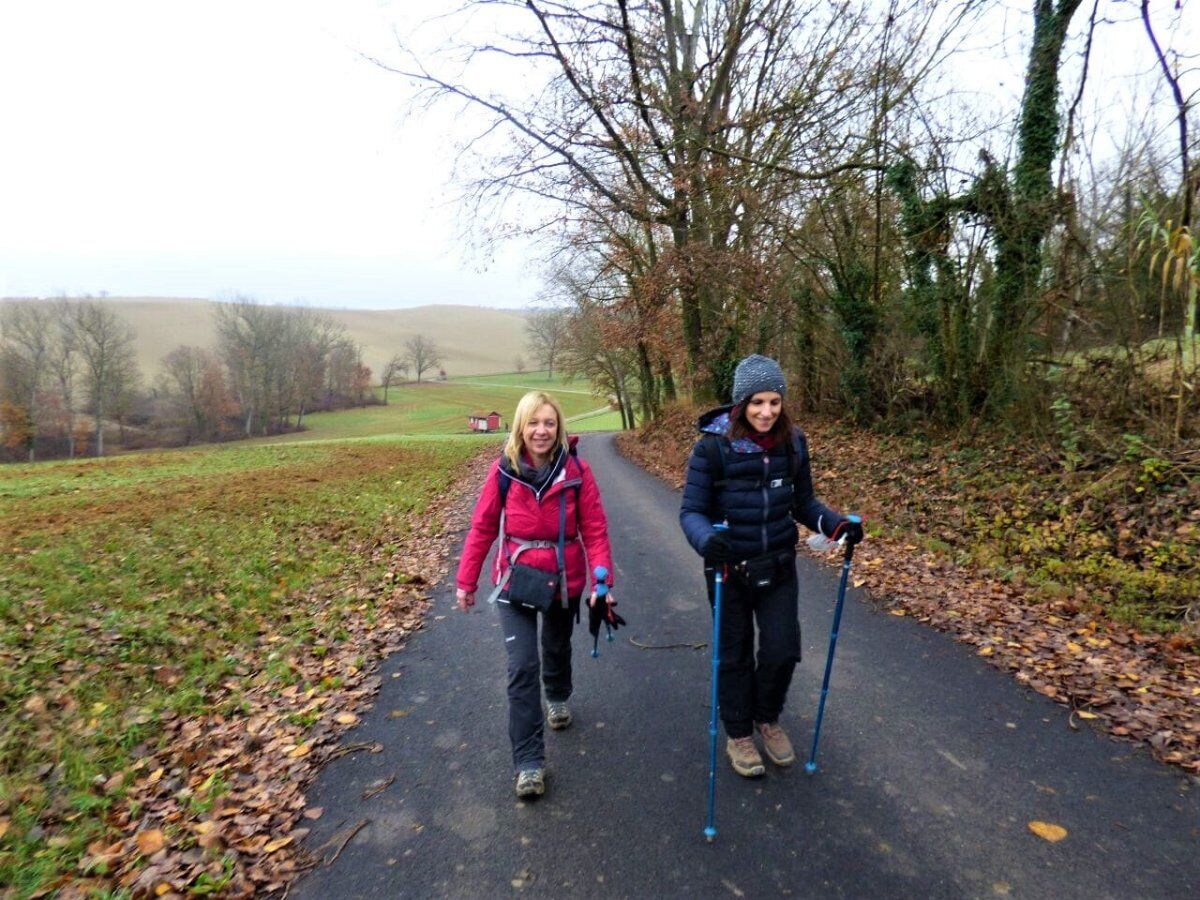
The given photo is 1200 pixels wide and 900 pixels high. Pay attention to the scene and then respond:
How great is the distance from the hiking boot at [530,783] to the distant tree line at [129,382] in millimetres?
65353

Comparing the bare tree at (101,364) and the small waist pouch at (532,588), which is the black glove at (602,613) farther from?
the bare tree at (101,364)

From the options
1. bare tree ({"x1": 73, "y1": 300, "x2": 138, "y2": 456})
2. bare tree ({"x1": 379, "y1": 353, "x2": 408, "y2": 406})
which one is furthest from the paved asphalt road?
bare tree ({"x1": 379, "y1": 353, "x2": 408, "y2": 406})

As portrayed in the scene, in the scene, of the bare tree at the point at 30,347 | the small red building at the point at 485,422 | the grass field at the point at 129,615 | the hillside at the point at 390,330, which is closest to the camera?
the grass field at the point at 129,615

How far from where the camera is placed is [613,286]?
27859 millimetres

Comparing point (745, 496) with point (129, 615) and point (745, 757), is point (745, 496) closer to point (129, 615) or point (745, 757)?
point (745, 757)

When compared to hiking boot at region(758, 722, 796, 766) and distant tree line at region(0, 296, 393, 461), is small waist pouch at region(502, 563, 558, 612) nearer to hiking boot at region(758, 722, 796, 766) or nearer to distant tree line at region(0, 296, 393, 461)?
hiking boot at region(758, 722, 796, 766)

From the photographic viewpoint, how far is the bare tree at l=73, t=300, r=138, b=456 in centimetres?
5484

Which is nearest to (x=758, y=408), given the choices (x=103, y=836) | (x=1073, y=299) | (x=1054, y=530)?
(x=103, y=836)

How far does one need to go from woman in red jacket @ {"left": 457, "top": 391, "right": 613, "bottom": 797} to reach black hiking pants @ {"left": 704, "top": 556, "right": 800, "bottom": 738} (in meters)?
0.77

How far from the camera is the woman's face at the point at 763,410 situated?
336 centimetres

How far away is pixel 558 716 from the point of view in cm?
415

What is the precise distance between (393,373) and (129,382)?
4240 centimetres

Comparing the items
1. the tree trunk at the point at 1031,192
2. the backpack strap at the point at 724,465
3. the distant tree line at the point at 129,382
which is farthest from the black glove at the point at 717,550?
the distant tree line at the point at 129,382

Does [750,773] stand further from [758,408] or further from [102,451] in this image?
[102,451]
